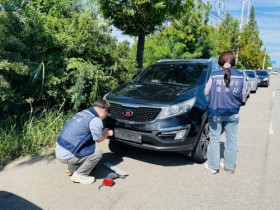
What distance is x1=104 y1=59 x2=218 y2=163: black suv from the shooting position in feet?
14.4

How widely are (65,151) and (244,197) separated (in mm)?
2534

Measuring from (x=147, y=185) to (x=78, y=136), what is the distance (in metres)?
1.22

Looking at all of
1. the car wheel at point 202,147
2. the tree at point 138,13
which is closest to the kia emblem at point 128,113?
the car wheel at point 202,147

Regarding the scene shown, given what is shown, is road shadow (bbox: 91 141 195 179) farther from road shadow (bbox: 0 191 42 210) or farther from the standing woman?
road shadow (bbox: 0 191 42 210)

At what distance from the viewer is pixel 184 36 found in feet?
57.7

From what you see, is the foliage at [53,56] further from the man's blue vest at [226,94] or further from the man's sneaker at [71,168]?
the man's blue vest at [226,94]

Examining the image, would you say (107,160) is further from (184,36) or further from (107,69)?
(184,36)

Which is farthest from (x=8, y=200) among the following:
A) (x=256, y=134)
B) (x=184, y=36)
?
(x=184, y=36)

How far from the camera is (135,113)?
458 cm

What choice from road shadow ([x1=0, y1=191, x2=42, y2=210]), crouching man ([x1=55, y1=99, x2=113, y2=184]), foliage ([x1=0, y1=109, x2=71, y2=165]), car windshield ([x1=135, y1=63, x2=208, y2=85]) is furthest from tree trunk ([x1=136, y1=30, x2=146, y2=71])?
road shadow ([x1=0, y1=191, x2=42, y2=210])

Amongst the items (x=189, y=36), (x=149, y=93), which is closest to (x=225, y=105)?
(x=149, y=93)

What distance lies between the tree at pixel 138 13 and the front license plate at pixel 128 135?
14.0 feet

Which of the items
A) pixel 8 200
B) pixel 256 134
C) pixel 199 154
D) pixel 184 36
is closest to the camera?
pixel 8 200

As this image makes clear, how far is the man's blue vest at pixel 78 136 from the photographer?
397cm
